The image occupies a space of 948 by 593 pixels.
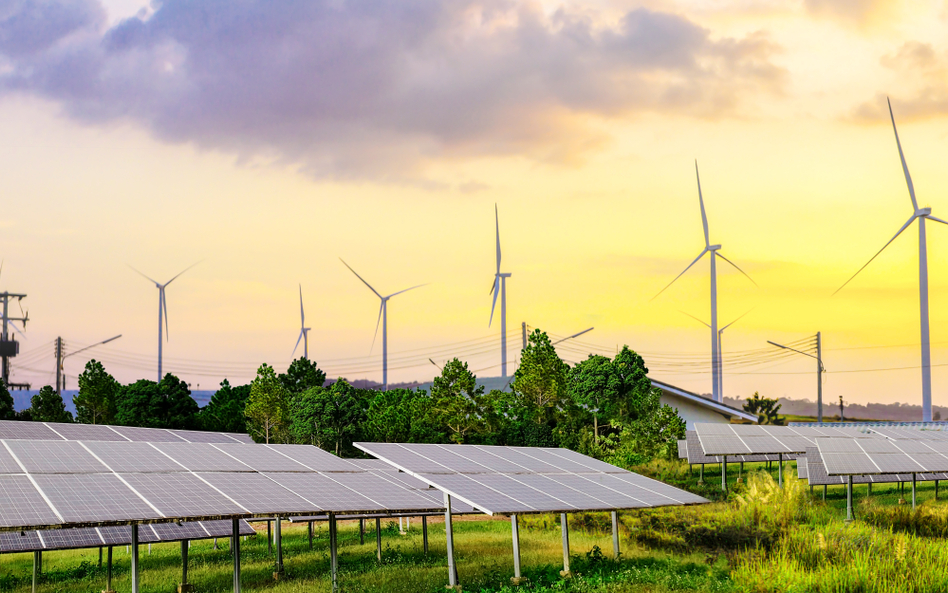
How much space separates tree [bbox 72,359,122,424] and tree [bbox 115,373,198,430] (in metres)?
0.77

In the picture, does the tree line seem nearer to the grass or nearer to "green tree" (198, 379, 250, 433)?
"green tree" (198, 379, 250, 433)

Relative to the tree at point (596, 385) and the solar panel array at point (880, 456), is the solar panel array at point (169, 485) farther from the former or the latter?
the tree at point (596, 385)

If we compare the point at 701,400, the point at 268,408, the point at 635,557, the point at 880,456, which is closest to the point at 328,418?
the point at 268,408

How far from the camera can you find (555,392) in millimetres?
57156

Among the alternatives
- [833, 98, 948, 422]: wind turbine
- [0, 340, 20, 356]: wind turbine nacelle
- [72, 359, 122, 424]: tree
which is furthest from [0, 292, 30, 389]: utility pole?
[833, 98, 948, 422]: wind turbine

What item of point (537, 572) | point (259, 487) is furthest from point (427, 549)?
point (259, 487)

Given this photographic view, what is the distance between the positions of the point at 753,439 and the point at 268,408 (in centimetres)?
3059

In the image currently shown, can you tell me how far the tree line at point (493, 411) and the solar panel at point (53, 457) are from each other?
30.7 metres

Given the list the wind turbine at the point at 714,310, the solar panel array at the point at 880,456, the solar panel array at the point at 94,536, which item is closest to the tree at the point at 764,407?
the wind turbine at the point at 714,310

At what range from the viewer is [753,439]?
48.0 m

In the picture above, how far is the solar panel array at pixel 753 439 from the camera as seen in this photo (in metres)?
44.6

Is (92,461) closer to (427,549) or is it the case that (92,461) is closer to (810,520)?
(427,549)

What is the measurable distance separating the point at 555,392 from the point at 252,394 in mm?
20185

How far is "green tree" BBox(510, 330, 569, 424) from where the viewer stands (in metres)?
57.0
